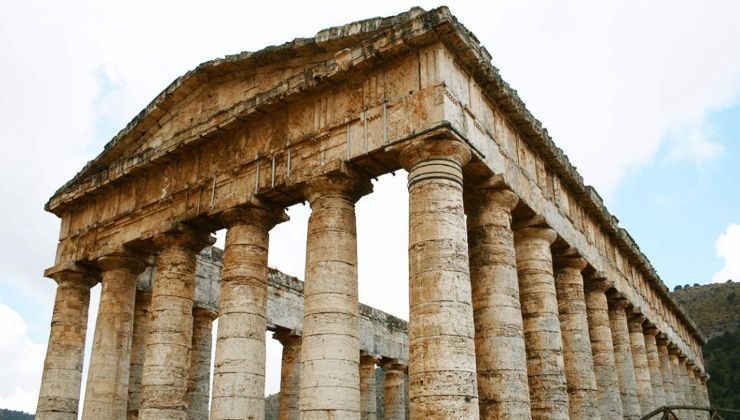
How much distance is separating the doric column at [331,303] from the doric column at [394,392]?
1624 centimetres

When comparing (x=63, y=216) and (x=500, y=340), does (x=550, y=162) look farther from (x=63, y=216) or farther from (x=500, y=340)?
(x=63, y=216)

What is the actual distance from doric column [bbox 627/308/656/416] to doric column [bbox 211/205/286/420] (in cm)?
1490

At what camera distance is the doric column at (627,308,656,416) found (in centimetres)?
2323

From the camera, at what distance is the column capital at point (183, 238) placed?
1581 cm

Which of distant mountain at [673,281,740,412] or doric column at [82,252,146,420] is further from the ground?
distant mountain at [673,281,740,412]

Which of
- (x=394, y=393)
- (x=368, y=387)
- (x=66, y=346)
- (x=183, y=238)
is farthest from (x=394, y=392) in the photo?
(x=183, y=238)

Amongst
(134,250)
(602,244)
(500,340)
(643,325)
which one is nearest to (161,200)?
(134,250)

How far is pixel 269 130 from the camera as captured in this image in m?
14.8

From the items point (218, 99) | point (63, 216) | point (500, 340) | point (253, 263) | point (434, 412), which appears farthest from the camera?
point (63, 216)

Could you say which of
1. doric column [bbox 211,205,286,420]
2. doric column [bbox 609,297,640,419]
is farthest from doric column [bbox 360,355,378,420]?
doric column [bbox 211,205,286,420]

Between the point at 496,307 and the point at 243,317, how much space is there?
17.2ft

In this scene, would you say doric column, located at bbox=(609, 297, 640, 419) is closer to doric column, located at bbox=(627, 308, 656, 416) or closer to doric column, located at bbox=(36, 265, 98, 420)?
doric column, located at bbox=(627, 308, 656, 416)

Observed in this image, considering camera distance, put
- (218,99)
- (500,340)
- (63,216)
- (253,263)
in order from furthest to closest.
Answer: (63,216) < (218,99) < (253,263) < (500,340)

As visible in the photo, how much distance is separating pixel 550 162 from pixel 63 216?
1441 centimetres
